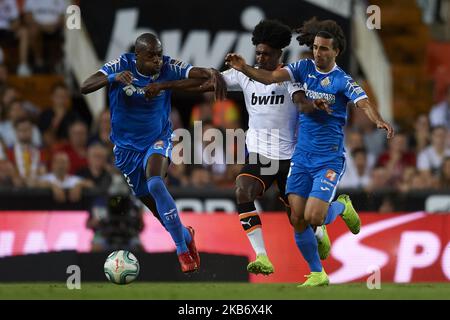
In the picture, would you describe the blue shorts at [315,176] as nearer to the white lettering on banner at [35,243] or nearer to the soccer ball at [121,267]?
the soccer ball at [121,267]

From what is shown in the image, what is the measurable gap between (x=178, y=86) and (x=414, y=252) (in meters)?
5.05

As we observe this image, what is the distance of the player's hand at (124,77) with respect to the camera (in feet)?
44.0

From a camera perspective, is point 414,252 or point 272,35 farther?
point 414,252

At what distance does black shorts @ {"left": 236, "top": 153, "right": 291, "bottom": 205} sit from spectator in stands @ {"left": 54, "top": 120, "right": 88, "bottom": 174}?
18.8 feet

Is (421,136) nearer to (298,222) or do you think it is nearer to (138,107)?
(298,222)

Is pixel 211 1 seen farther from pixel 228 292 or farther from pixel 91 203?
pixel 228 292

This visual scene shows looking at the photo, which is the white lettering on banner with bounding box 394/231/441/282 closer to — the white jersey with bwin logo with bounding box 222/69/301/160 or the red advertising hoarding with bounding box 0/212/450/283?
the red advertising hoarding with bounding box 0/212/450/283

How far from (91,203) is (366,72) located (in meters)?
6.79

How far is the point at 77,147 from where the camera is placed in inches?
770

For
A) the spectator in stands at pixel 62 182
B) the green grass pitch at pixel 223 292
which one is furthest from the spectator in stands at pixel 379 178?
the spectator in stands at pixel 62 182

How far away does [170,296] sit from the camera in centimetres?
1297

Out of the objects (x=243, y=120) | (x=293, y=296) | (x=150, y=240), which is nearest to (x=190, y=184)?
(x=150, y=240)

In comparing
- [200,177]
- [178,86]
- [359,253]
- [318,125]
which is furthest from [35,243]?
[318,125]

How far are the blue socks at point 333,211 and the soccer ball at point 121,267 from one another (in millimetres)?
2181
